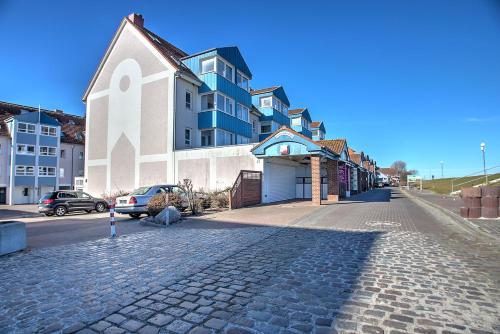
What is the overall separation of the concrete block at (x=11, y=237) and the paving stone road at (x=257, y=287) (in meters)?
0.50

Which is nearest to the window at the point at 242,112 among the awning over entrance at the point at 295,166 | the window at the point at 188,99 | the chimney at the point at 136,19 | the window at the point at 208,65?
the window at the point at 208,65

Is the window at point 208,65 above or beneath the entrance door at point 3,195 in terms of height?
above

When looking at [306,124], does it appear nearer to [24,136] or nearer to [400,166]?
[24,136]

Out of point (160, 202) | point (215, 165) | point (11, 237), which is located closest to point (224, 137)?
point (215, 165)

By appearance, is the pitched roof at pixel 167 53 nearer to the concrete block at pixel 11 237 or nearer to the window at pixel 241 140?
the window at pixel 241 140

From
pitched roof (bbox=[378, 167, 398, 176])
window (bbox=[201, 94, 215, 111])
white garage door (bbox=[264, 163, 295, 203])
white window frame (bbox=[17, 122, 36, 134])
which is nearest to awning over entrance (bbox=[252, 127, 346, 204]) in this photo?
white garage door (bbox=[264, 163, 295, 203])

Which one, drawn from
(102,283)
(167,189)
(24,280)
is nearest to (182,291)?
(102,283)

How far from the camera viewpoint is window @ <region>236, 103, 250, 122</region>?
28.5 m

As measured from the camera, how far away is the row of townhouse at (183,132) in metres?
20.8

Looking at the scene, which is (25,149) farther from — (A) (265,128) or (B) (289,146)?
(B) (289,146)

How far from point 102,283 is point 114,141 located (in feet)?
84.0

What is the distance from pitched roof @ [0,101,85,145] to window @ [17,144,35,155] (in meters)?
1.84

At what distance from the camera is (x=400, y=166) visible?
124 meters

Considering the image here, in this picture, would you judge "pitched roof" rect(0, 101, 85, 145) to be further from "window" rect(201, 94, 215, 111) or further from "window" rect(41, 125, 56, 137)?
"window" rect(201, 94, 215, 111)
